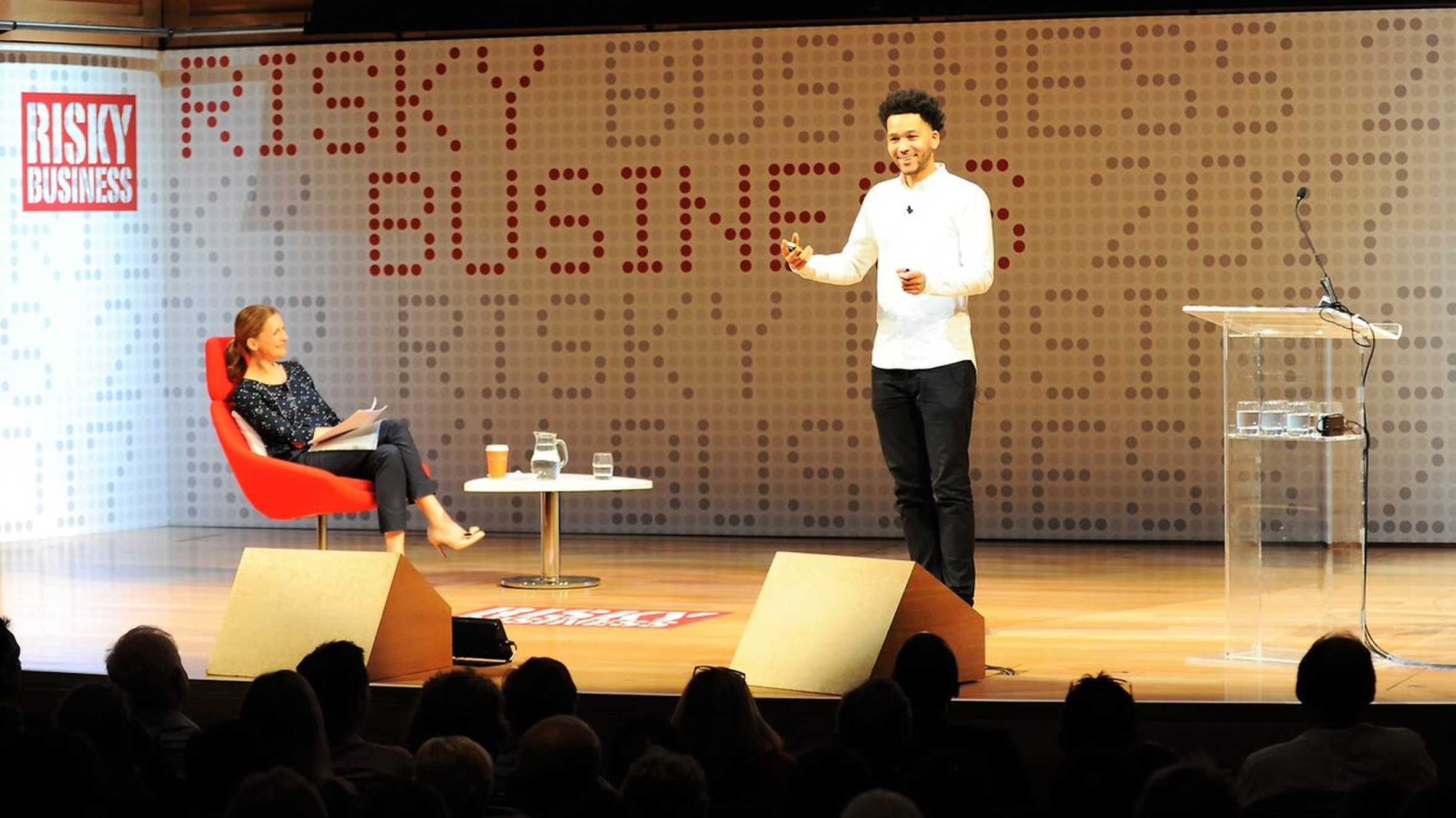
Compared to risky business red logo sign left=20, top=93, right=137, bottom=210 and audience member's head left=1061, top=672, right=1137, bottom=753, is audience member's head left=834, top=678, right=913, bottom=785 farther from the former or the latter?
risky business red logo sign left=20, top=93, right=137, bottom=210

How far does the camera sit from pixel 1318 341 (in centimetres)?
558

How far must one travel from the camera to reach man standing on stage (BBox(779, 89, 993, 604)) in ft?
19.6

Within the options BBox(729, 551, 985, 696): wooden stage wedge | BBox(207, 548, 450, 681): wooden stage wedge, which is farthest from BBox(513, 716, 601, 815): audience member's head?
BBox(207, 548, 450, 681): wooden stage wedge

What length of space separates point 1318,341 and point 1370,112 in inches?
139

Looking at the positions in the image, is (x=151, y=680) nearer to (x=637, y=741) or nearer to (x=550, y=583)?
(x=637, y=741)

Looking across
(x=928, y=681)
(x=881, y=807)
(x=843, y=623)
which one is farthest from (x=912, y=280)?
(x=881, y=807)

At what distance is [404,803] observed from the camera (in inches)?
105

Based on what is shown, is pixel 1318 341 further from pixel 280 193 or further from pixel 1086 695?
pixel 280 193

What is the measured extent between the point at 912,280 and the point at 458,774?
3.05 metres

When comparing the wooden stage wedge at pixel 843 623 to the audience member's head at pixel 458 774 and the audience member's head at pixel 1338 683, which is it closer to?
the audience member's head at pixel 1338 683

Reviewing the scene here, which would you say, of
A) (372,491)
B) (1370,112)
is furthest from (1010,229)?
(372,491)

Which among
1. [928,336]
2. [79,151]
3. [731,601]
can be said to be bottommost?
[731,601]

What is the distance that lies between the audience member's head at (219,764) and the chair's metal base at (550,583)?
4.43 metres

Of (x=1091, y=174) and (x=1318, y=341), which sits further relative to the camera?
(x=1091, y=174)
